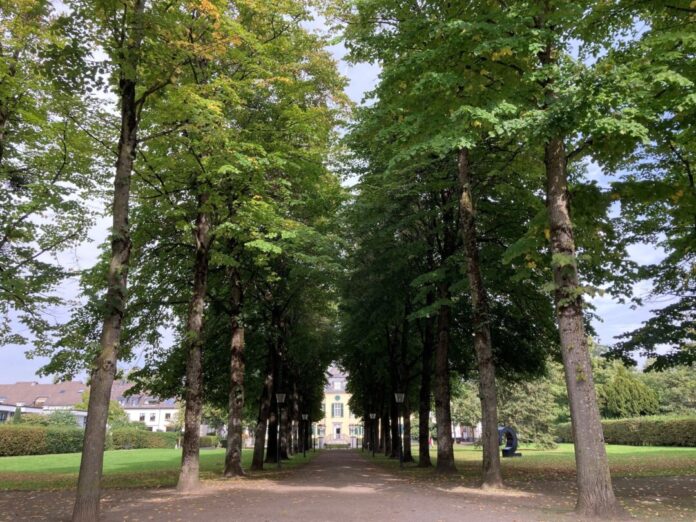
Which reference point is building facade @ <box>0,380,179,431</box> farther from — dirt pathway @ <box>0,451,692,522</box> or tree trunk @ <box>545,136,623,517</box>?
tree trunk @ <box>545,136,623,517</box>

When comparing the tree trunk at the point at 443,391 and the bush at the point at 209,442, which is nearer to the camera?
the tree trunk at the point at 443,391

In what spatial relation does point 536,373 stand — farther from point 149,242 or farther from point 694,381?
point 694,381

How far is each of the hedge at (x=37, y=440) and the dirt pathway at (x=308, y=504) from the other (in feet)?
102

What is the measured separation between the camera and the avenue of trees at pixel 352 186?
29.7 ft

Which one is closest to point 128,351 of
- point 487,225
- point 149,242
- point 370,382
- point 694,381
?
point 149,242

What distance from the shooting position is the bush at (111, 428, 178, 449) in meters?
55.1

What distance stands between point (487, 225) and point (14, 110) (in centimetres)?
1469

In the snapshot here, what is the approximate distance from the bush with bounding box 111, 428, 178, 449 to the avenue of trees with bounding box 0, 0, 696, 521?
35.9 m

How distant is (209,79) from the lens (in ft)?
46.8

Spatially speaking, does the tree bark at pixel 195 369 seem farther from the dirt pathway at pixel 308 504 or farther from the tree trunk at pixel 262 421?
the tree trunk at pixel 262 421

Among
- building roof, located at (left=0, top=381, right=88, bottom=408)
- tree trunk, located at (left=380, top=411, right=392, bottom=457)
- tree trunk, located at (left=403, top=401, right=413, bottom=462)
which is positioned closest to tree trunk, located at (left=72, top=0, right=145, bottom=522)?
tree trunk, located at (left=403, top=401, right=413, bottom=462)

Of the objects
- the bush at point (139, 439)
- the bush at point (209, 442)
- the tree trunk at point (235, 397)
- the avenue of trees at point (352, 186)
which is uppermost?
the avenue of trees at point (352, 186)

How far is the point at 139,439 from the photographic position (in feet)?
188

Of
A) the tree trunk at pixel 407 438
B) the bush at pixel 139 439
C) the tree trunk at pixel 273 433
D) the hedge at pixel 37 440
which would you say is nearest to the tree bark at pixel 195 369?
the tree trunk at pixel 273 433
